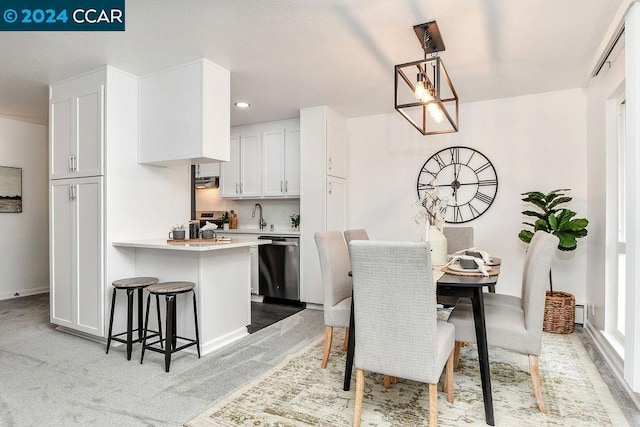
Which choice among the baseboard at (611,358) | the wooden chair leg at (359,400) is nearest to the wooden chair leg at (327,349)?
the wooden chair leg at (359,400)

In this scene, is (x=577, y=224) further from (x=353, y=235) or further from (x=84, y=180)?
(x=84, y=180)

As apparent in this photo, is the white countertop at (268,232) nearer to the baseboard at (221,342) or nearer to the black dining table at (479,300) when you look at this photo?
the baseboard at (221,342)

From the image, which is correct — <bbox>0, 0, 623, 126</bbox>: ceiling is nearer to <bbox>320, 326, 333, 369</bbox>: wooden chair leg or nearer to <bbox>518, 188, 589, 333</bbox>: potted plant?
<bbox>518, 188, 589, 333</bbox>: potted plant

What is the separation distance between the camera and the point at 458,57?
2.95 meters

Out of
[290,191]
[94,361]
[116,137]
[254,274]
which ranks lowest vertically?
[94,361]

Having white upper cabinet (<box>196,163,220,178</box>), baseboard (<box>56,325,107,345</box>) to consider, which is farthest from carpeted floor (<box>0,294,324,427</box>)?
white upper cabinet (<box>196,163,220,178</box>)

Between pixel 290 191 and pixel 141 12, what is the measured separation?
2862mm

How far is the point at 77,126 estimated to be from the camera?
3242mm

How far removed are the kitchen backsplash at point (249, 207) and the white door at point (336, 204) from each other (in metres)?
0.76

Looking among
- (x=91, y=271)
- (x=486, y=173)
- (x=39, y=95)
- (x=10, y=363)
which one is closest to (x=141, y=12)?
(x=91, y=271)

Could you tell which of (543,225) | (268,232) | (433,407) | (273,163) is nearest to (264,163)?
(273,163)

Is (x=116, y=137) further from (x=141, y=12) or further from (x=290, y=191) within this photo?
(x=290, y=191)

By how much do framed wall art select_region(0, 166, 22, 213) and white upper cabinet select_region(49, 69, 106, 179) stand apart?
2.09 m

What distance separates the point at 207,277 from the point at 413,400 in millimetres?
1780
